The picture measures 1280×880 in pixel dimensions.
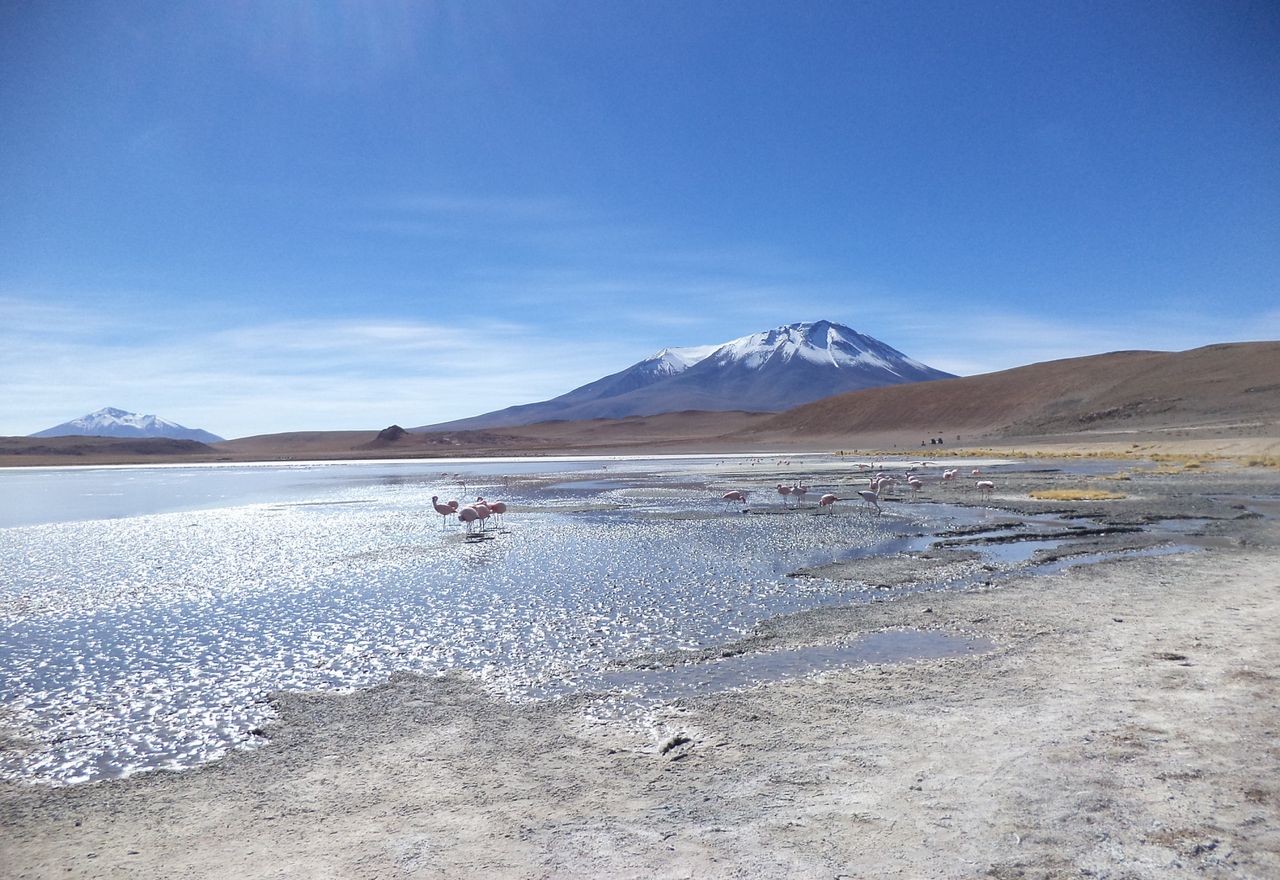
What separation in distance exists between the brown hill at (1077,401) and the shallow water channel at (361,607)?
4347 centimetres

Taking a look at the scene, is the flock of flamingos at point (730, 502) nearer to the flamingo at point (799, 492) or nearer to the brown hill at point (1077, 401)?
the flamingo at point (799, 492)

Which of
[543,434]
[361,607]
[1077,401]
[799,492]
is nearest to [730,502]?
[799,492]

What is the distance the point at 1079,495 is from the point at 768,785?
19.3m

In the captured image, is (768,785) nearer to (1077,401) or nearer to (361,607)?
(361,607)

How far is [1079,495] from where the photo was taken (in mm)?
21094

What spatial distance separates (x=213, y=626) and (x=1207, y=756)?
9213 millimetres

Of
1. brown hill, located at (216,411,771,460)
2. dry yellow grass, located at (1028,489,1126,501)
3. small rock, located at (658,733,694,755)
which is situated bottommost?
small rock, located at (658,733,694,755)

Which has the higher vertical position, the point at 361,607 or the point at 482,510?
the point at 482,510

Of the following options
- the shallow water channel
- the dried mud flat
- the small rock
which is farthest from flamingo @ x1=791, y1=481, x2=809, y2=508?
the small rock

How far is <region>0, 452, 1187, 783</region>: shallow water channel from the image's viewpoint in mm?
6652

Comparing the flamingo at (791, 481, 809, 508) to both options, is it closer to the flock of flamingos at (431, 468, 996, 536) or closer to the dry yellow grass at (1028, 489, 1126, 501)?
the flock of flamingos at (431, 468, 996, 536)

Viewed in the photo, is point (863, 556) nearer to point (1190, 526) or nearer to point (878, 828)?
point (1190, 526)

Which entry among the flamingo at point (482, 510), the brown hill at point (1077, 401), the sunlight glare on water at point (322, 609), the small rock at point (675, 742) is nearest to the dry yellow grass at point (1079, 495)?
the sunlight glare on water at point (322, 609)

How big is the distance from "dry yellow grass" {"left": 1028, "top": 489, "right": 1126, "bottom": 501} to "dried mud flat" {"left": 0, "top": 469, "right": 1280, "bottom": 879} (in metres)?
14.5
